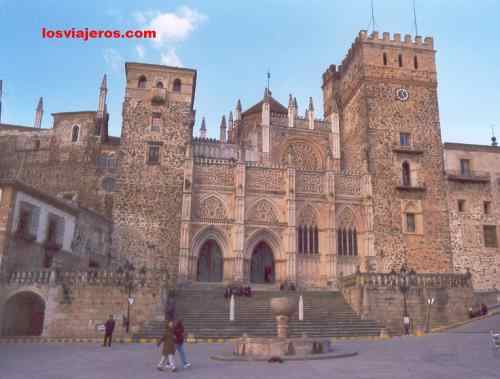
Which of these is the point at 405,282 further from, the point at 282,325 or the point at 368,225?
the point at 282,325

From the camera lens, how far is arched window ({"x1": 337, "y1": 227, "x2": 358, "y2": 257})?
107ft

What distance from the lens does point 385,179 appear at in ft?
112

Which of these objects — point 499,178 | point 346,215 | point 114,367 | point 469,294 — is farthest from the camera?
point 499,178

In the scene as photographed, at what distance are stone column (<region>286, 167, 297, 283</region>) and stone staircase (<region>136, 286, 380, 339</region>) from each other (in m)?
3.77

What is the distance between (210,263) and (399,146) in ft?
53.8

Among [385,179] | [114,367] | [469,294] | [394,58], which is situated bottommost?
[114,367]

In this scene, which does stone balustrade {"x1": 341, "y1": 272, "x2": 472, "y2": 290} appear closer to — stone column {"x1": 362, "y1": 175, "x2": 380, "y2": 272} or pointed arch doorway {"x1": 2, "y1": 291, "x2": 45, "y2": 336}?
stone column {"x1": 362, "y1": 175, "x2": 380, "y2": 272}

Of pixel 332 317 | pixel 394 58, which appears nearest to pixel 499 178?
pixel 394 58

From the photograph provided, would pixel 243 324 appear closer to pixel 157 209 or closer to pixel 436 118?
pixel 157 209

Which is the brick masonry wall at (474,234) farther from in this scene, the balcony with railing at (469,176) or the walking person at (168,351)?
the walking person at (168,351)

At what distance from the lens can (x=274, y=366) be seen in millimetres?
10742

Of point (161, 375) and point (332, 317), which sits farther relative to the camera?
point (332, 317)

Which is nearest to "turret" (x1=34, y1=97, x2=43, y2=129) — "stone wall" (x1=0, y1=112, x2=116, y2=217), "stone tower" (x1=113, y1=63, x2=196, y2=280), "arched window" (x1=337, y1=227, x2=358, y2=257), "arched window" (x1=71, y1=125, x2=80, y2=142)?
"stone wall" (x1=0, y1=112, x2=116, y2=217)

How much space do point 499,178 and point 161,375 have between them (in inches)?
1320
